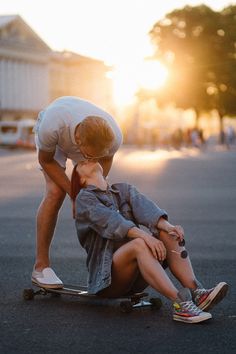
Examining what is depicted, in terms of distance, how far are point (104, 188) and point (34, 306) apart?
88 cm

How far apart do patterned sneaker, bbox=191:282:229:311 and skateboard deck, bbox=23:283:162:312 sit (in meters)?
0.44

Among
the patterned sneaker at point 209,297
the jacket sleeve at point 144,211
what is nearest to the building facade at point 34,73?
the jacket sleeve at point 144,211

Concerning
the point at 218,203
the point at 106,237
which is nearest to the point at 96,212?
the point at 106,237

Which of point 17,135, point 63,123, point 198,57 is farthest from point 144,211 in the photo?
point 198,57

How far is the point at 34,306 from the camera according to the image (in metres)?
6.11

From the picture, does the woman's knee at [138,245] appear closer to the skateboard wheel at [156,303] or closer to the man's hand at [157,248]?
the man's hand at [157,248]

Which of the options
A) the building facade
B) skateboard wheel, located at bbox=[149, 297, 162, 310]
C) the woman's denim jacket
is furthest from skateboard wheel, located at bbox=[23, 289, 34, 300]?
the building facade

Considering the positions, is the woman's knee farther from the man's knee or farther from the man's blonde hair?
the man's knee

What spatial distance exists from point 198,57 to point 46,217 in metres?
79.4

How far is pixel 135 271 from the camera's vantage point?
5.73 m

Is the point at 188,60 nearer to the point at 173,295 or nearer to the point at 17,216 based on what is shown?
the point at 17,216

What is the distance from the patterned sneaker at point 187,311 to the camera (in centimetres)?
541

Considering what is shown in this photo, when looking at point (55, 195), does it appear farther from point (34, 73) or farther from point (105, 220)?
point (34, 73)

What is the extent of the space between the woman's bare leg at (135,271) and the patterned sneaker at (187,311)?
0.15 feet
